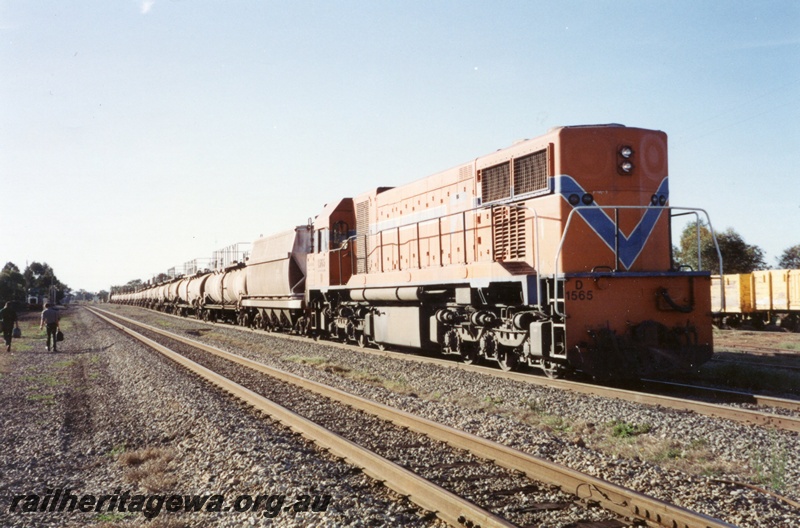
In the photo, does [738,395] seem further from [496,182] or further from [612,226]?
[496,182]

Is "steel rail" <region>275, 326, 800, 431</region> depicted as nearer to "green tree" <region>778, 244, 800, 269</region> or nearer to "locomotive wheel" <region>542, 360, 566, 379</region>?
"locomotive wheel" <region>542, 360, 566, 379</region>

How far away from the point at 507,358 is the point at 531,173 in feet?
10.5

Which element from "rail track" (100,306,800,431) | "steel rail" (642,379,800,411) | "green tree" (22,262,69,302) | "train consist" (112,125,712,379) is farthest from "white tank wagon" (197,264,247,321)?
"green tree" (22,262,69,302)

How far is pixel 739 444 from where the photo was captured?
5.95 meters

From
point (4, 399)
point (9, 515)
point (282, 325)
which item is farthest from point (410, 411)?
point (282, 325)

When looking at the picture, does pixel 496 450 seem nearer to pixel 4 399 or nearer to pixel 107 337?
pixel 4 399

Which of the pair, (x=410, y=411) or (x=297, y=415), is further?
(x=410, y=411)

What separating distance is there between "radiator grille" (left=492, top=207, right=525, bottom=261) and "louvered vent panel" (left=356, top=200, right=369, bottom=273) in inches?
208

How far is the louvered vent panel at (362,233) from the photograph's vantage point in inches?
639

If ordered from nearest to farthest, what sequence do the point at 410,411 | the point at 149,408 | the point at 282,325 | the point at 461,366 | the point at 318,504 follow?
1. the point at 318,504
2. the point at 410,411
3. the point at 149,408
4. the point at 461,366
5. the point at 282,325

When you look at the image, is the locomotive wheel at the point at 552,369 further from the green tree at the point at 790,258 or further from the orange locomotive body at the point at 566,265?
the green tree at the point at 790,258

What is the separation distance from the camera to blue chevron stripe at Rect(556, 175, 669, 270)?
9805mm

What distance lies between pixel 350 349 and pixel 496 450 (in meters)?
10.8

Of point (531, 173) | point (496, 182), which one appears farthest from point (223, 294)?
point (531, 173)
